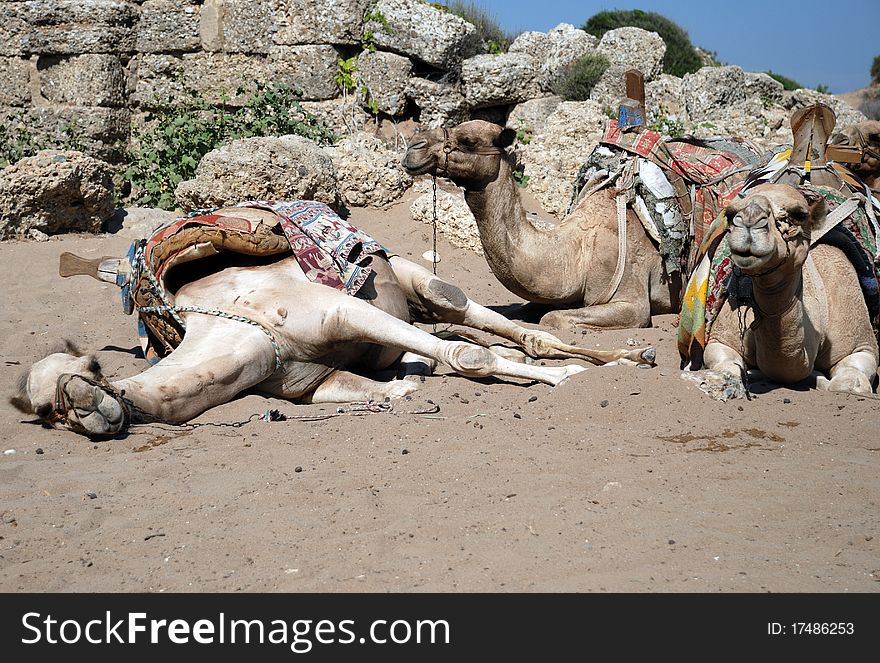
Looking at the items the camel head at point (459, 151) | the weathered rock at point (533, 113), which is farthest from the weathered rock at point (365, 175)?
the camel head at point (459, 151)

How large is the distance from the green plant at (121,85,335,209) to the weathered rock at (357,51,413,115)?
747 millimetres

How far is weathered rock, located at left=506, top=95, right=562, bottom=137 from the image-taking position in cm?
1167

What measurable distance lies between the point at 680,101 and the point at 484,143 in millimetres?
6748

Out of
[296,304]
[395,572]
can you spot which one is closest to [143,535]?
[395,572]

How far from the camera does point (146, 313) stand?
5.19 m

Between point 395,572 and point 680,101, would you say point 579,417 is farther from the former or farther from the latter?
point 680,101

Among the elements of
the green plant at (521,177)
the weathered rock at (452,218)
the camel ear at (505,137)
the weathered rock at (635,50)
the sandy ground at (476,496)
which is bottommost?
the sandy ground at (476,496)

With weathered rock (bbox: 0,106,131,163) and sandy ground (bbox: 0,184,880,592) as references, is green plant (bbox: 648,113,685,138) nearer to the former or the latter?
weathered rock (bbox: 0,106,131,163)

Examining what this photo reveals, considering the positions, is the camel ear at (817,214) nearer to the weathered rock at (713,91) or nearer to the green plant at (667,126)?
the green plant at (667,126)

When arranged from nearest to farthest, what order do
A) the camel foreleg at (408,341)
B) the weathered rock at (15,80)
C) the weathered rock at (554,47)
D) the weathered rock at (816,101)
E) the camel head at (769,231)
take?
1. the camel head at (769,231)
2. the camel foreleg at (408,341)
3. the weathered rock at (15,80)
4. the weathered rock at (816,101)
5. the weathered rock at (554,47)

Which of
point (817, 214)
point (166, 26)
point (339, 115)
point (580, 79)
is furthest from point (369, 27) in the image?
point (817, 214)

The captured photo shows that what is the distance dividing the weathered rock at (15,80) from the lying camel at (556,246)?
6.99 metres

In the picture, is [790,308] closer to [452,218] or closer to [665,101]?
[452,218]

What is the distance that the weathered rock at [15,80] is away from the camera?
11039 millimetres
